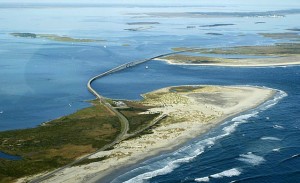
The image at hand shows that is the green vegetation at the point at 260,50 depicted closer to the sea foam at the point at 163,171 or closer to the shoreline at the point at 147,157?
the shoreline at the point at 147,157

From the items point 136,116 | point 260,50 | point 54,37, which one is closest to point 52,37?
point 54,37

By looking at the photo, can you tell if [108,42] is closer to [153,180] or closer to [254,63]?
[254,63]

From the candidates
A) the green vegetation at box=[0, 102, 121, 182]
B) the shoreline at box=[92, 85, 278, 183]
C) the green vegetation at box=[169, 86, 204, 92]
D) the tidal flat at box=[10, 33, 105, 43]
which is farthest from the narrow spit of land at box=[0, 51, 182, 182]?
the tidal flat at box=[10, 33, 105, 43]

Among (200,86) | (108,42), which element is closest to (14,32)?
(108,42)

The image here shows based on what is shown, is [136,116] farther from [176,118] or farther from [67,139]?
[67,139]

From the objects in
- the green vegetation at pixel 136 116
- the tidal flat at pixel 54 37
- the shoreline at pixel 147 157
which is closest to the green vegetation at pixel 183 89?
the green vegetation at pixel 136 116
